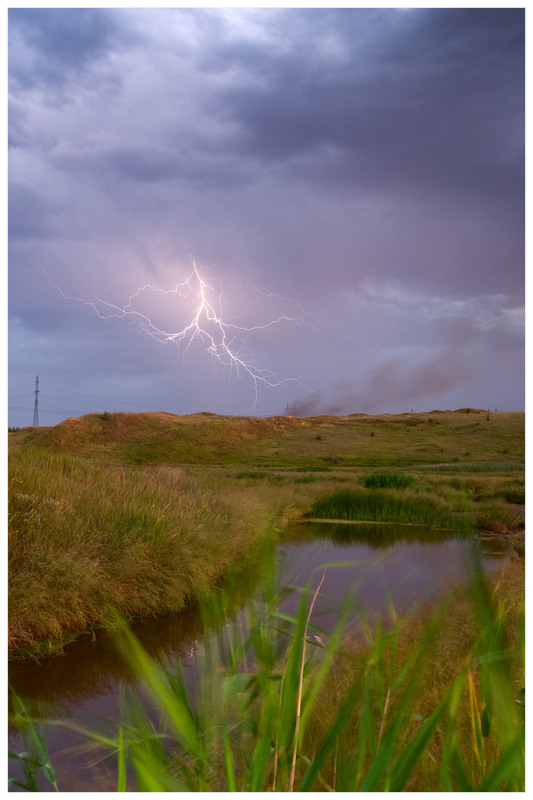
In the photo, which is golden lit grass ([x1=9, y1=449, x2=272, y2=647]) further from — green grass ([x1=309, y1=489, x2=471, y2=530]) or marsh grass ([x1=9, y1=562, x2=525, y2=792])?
green grass ([x1=309, y1=489, x2=471, y2=530])

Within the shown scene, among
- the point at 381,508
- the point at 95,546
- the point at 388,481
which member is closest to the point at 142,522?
the point at 95,546

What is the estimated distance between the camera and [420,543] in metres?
11.2

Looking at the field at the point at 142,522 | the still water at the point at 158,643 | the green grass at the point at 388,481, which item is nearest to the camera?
the still water at the point at 158,643

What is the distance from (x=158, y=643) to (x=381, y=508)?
31.7 ft

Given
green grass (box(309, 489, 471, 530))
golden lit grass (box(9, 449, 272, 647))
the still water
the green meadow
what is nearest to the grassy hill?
the green meadow

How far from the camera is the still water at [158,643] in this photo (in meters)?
1.51

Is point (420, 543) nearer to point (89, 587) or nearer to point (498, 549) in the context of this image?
point (498, 549)

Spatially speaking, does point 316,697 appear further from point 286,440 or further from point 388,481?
point 286,440

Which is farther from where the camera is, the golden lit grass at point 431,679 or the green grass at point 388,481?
the green grass at point 388,481

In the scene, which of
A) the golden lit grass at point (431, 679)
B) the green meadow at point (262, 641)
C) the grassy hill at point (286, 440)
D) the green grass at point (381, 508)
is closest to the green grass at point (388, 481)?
the green meadow at point (262, 641)

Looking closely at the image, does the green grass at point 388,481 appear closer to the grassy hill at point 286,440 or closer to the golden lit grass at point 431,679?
the golden lit grass at point 431,679

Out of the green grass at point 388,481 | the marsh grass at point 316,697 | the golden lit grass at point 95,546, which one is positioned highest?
the marsh grass at point 316,697

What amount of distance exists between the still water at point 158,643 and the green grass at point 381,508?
465cm

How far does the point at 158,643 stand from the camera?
226 inches
